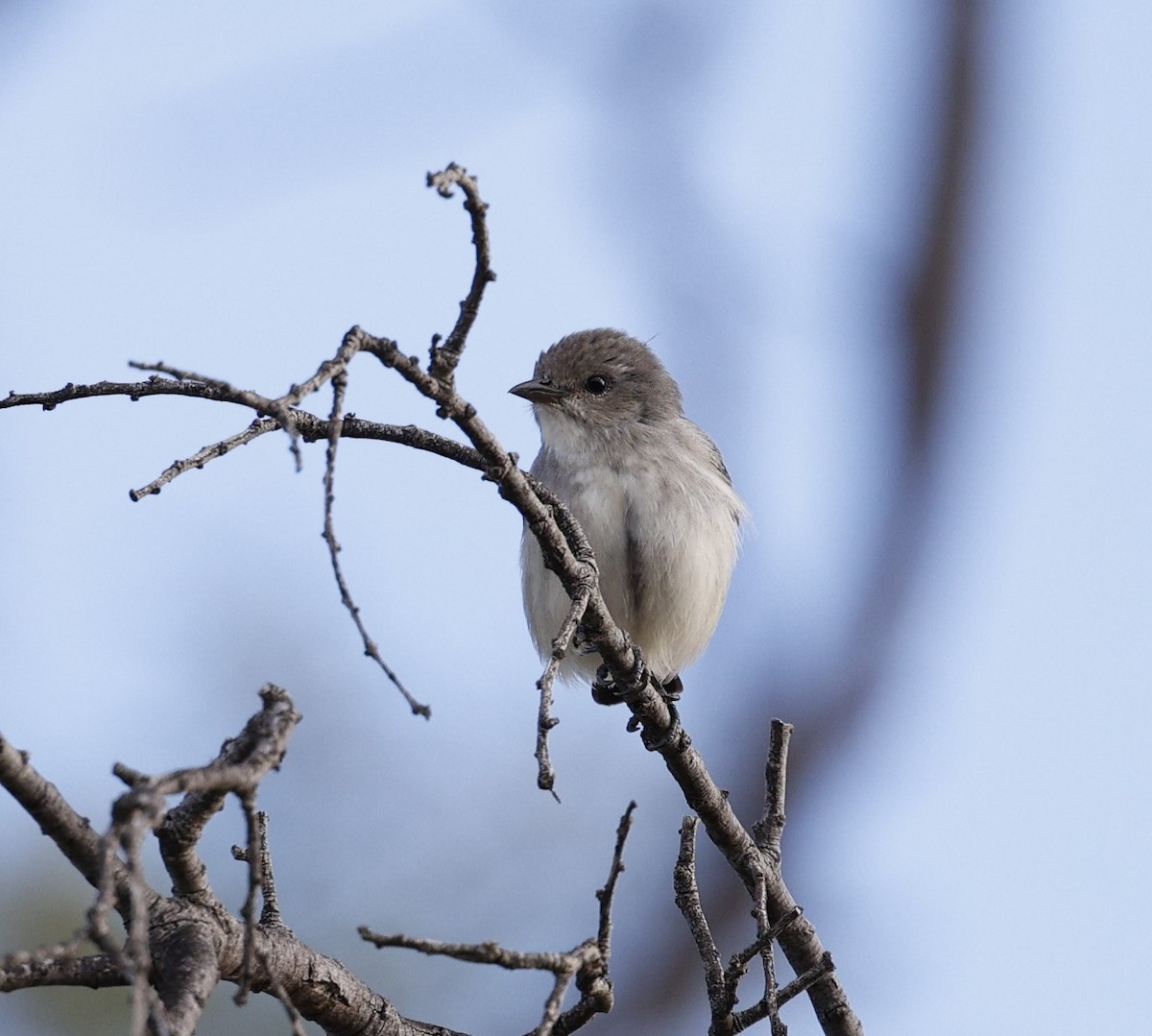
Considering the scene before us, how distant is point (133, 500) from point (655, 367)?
5.22 m

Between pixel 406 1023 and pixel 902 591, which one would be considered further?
pixel 902 591

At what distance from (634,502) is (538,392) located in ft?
3.62

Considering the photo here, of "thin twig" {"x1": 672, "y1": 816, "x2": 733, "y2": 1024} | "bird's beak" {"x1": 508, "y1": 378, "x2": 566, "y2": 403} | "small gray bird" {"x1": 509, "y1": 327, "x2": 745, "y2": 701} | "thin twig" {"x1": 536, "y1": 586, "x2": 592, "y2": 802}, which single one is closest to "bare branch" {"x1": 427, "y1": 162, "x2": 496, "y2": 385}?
"thin twig" {"x1": 536, "y1": 586, "x2": 592, "y2": 802}

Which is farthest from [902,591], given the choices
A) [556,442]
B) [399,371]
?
[399,371]

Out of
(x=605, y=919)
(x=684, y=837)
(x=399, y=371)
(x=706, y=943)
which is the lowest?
(x=605, y=919)

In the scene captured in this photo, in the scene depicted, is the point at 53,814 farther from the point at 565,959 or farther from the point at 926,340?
the point at 926,340

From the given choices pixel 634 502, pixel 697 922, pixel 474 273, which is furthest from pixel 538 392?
pixel 474 273

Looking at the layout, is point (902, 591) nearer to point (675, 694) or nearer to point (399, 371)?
point (675, 694)

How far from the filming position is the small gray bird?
6750 mm

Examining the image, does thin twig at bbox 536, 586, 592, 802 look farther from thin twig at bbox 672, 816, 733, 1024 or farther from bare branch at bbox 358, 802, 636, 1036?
thin twig at bbox 672, 816, 733, 1024

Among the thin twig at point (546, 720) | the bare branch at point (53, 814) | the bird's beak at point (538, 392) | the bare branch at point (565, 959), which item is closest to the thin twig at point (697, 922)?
the bare branch at point (565, 959)

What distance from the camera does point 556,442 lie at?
7.36 metres

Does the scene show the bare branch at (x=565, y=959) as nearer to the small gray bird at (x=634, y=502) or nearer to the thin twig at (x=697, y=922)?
the thin twig at (x=697, y=922)

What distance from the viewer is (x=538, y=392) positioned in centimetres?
762
